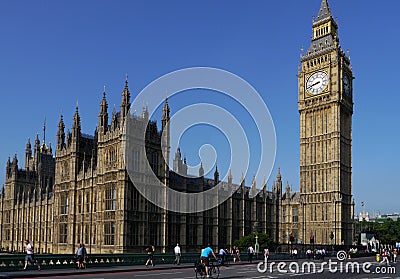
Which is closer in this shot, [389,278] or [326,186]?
[389,278]

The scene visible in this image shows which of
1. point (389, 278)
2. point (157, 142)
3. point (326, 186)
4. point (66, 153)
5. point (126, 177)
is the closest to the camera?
point (389, 278)

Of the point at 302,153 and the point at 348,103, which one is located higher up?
the point at 348,103

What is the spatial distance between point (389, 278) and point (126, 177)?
34.0m

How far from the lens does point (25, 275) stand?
29.8 metres

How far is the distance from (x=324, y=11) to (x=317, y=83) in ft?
62.0

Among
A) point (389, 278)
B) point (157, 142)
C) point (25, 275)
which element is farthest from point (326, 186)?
point (25, 275)

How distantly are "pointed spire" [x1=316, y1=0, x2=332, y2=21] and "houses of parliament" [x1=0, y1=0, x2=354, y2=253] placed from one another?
0.29 meters

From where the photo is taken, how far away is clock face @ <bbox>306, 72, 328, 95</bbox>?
102 m

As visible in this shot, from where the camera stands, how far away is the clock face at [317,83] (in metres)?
102

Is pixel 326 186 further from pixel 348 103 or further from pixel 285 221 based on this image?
pixel 348 103

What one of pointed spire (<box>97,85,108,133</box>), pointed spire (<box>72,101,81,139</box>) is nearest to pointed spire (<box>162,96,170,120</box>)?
pointed spire (<box>97,85,108,133</box>)

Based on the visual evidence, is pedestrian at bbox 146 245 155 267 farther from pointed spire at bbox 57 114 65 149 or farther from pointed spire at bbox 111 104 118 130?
pointed spire at bbox 57 114 65 149

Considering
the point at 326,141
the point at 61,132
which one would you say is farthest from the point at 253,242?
the point at 326,141

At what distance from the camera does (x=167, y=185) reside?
62.1 meters
